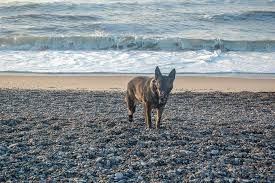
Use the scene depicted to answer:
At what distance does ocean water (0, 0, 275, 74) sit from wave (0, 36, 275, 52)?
0.14 ft

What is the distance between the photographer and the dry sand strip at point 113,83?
49.7 ft

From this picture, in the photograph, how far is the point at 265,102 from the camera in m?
13.2

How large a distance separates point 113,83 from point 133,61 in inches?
157

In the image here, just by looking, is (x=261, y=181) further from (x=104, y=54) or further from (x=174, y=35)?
(x=174, y=35)

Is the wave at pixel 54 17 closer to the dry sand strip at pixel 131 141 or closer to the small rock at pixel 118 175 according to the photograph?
the dry sand strip at pixel 131 141

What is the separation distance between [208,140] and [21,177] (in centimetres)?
315

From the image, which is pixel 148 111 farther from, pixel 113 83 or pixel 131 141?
pixel 113 83

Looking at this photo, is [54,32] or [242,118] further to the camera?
[54,32]

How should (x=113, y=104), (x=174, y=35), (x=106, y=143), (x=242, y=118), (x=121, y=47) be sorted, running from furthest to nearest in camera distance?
1. (x=174, y=35)
2. (x=121, y=47)
3. (x=113, y=104)
4. (x=242, y=118)
5. (x=106, y=143)

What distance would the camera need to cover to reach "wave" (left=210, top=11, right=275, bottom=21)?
3297cm

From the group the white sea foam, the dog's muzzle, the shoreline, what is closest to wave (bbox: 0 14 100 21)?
the white sea foam

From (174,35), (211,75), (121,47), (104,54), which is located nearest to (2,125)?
(211,75)

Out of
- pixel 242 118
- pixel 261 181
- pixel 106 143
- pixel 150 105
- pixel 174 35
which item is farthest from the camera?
pixel 174 35

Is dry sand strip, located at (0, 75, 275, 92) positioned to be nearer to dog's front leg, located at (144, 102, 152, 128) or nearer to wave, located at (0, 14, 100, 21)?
dog's front leg, located at (144, 102, 152, 128)
